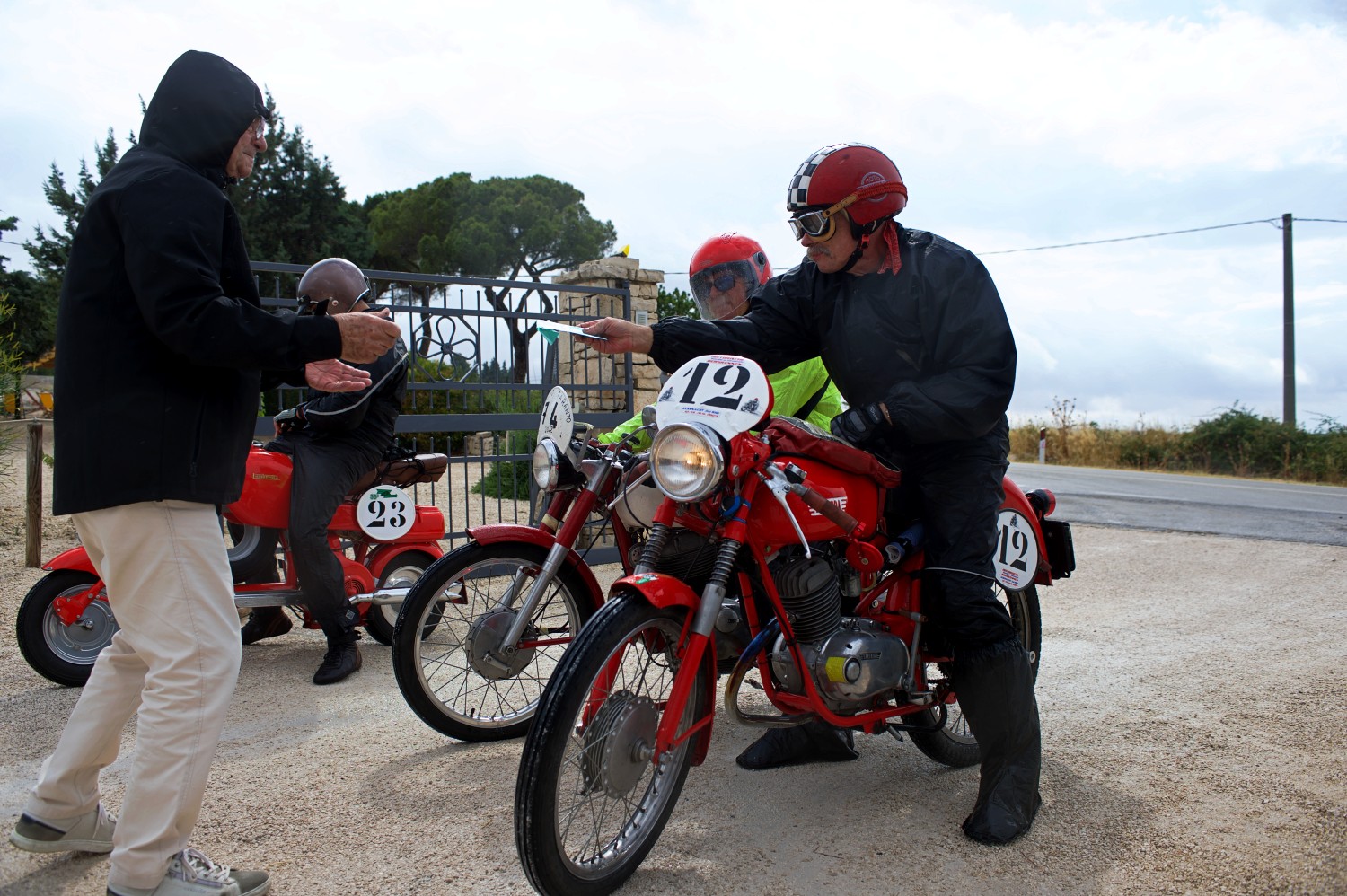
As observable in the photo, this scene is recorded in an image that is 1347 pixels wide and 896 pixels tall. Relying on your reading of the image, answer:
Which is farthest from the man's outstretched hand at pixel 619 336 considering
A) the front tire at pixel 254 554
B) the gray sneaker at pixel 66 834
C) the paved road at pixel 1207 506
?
the paved road at pixel 1207 506

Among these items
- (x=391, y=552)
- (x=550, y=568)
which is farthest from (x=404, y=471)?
(x=550, y=568)

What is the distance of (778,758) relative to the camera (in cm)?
357

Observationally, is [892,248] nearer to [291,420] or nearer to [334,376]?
[334,376]

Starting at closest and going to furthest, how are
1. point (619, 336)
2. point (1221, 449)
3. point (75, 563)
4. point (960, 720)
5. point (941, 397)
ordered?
point (941, 397), point (619, 336), point (960, 720), point (75, 563), point (1221, 449)

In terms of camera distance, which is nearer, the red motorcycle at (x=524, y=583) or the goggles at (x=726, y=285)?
the red motorcycle at (x=524, y=583)

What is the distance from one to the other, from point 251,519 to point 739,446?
3062mm

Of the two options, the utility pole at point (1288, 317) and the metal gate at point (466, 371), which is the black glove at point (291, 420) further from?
the utility pole at point (1288, 317)

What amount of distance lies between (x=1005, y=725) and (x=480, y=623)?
5.60 feet

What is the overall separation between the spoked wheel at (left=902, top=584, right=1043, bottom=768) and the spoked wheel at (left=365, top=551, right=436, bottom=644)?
286cm

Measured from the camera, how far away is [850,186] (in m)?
3.12

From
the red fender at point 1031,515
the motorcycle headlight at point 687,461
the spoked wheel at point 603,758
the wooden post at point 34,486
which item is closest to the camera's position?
the spoked wheel at point 603,758

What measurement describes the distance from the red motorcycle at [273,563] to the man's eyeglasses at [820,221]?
7.91 ft

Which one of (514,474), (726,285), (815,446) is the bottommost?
(514,474)

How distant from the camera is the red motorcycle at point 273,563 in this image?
14.6 ft
